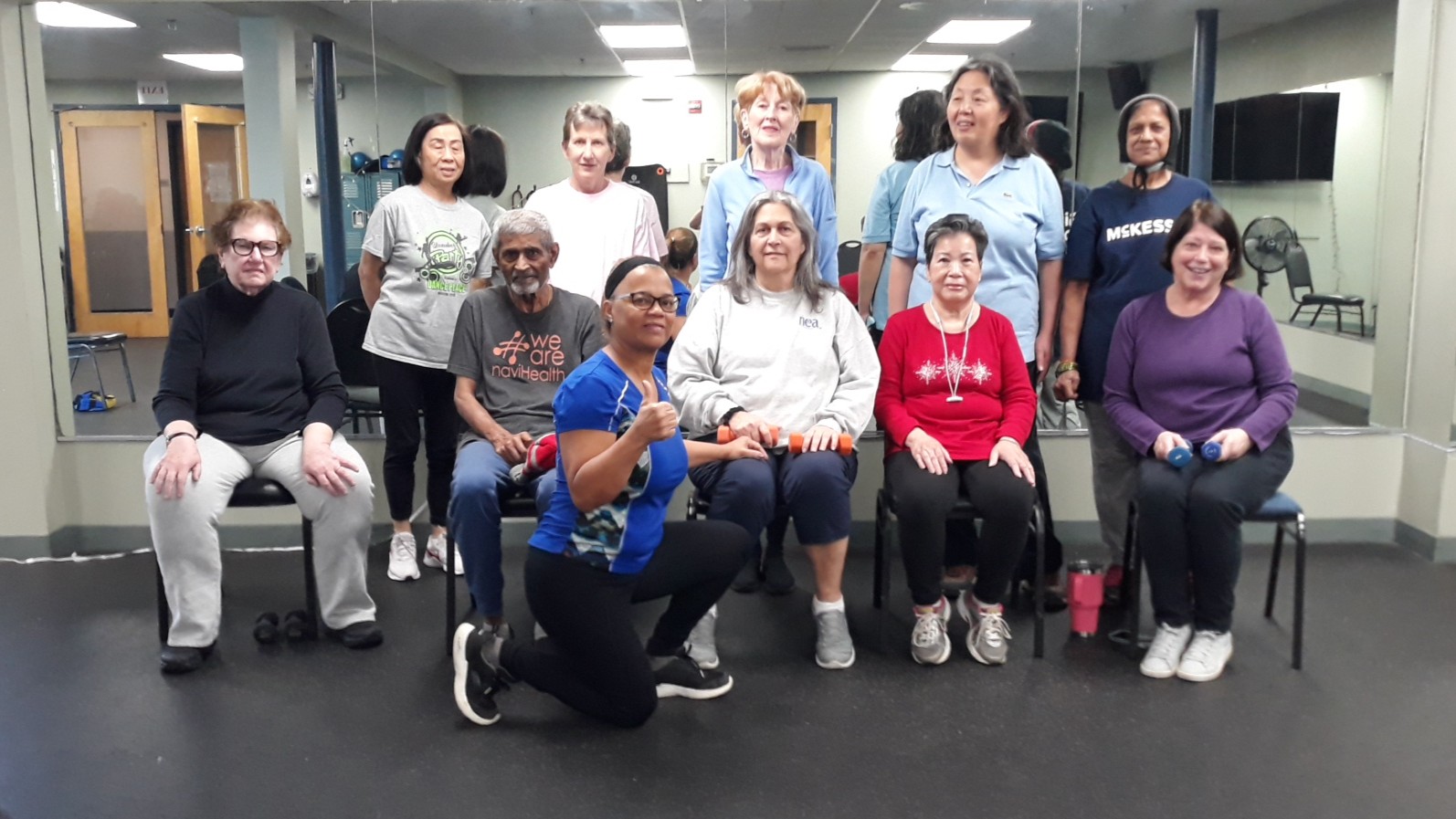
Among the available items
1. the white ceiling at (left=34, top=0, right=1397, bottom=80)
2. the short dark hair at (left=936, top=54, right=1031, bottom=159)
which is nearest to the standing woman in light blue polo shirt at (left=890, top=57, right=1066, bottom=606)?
the short dark hair at (left=936, top=54, right=1031, bottom=159)

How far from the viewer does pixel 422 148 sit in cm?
348

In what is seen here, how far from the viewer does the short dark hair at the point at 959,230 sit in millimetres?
3043

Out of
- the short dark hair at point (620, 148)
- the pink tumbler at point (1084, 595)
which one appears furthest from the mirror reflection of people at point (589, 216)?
the pink tumbler at point (1084, 595)

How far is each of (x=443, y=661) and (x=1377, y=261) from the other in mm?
3585

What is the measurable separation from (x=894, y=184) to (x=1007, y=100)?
55 centimetres

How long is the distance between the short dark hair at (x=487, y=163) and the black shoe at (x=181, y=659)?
5.33ft

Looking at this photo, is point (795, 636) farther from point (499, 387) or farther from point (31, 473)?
point (31, 473)

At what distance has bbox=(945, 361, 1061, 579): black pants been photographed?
332 cm

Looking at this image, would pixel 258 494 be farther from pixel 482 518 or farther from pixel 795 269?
pixel 795 269

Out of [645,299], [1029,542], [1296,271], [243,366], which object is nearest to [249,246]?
[243,366]

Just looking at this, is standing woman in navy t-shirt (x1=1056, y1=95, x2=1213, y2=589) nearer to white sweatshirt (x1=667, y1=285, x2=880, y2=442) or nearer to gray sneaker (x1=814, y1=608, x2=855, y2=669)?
white sweatshirt (x1=667, y1=285, x2=880, y2=442)

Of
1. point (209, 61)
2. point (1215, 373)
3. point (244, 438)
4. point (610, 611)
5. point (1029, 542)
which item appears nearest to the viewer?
point (610, 611)

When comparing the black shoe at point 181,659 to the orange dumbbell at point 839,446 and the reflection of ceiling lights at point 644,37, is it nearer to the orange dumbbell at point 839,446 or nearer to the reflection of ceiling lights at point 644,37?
the orange dumbbell at point 839,446

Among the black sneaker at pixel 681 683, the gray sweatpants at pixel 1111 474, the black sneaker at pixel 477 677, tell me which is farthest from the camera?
the gray sweatpants at pixel 1111 474
